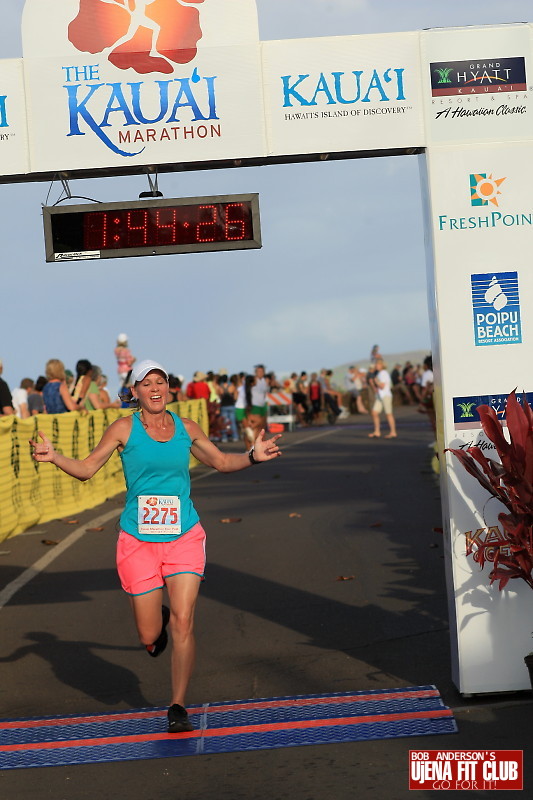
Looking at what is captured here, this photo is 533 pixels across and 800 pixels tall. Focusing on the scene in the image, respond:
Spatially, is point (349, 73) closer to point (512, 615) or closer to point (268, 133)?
point (268, 133)

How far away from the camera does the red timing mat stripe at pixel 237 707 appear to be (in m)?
7.55

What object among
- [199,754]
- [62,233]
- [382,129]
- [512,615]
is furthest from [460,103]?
[199,754]

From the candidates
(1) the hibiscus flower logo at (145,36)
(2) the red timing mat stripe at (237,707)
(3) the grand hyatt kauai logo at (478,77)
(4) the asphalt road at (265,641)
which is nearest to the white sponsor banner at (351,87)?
(3) the grand hyatt kauai logo at (478,77)

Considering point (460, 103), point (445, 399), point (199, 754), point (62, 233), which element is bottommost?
point (199, 754)

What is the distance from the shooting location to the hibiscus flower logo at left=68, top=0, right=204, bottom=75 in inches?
307

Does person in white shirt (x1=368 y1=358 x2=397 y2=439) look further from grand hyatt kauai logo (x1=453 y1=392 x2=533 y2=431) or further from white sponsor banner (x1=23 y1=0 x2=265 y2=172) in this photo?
white sponsor banner (x1=23 y1=0 x2=265 y2=172)

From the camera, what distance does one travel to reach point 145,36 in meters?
7.81

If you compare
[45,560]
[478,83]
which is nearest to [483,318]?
[478,83]

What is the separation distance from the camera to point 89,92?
7809mm

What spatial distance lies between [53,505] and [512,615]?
38.6 ft

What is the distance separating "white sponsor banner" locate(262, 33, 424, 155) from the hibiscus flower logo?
499 mm

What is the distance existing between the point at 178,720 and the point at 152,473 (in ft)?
4.53

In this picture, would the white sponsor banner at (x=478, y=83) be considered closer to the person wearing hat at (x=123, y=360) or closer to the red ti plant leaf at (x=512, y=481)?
the red ti plant leaf at (x=512, y=481)

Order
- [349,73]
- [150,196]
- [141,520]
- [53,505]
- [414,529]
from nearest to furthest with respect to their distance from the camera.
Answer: [141,520] → [349,73] → [150,196] → [414,529] → [53,505]
